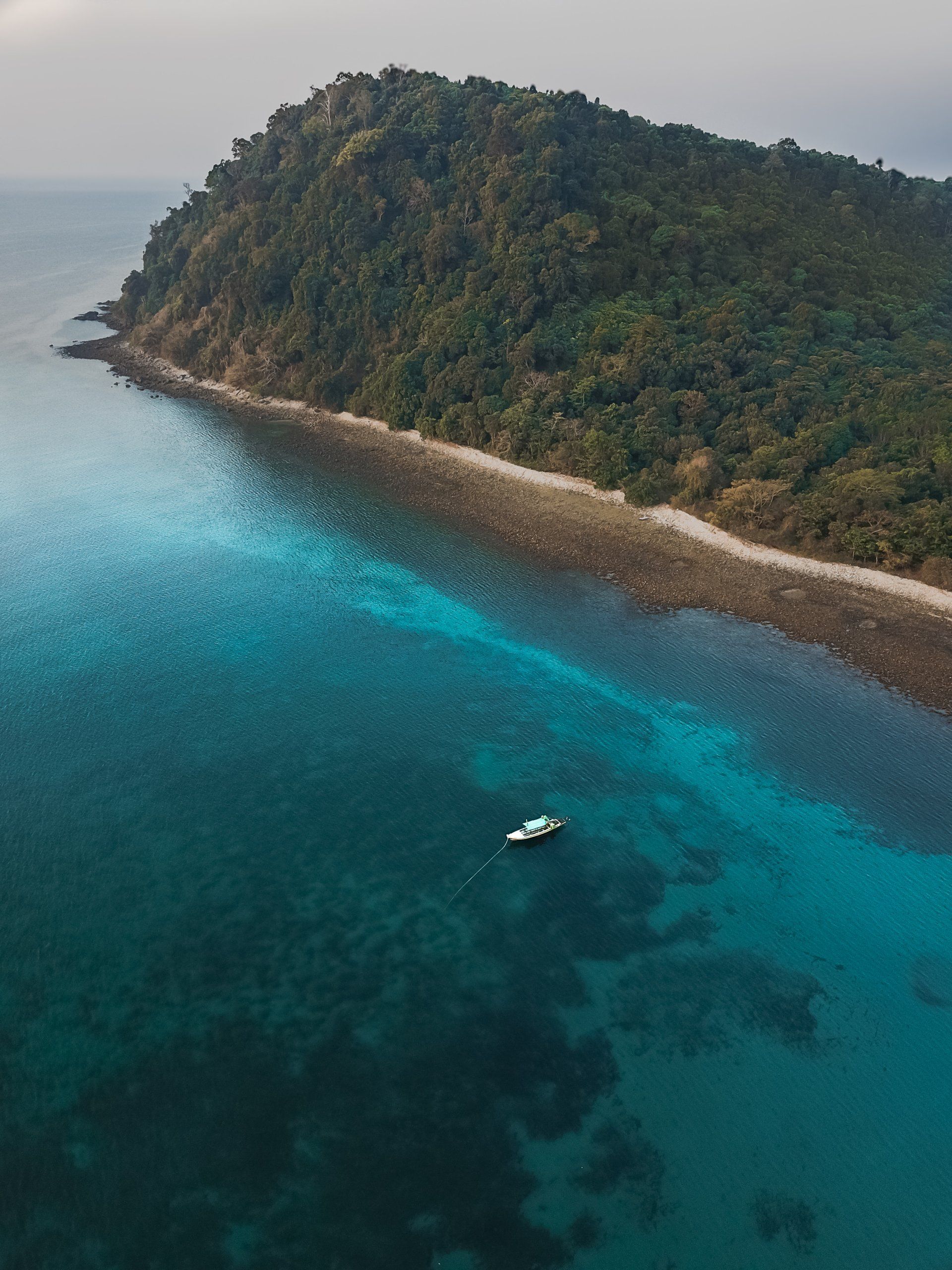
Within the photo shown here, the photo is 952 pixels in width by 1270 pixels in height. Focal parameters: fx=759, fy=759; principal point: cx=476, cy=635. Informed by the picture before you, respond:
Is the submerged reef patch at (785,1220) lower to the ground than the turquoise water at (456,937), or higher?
lower

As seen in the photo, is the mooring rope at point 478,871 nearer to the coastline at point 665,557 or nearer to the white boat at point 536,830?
the white boat at point 536,830

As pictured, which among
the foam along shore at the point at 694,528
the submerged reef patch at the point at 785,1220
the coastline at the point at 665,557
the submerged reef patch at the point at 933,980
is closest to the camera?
the submerged reef patch at the point at 785,1220

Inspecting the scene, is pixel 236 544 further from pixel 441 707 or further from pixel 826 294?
pixel 826 294

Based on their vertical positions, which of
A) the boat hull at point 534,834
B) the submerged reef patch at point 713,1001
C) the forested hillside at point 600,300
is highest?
the forested hillside at point 600,300

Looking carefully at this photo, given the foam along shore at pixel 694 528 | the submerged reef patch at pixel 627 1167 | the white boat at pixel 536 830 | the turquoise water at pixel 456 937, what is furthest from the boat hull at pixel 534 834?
the foam along shore at pixel 694 528

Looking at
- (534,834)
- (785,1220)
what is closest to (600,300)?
(534,834)

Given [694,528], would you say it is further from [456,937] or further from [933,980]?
[456,937]

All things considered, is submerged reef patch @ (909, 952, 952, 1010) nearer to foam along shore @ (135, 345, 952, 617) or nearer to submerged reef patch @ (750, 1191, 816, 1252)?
submerged reef patch @ (750, 1191, 816, 1252)

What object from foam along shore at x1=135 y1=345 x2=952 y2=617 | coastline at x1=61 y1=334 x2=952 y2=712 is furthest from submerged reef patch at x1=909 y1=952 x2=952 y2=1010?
foam along shore at x1=135 y1=345 x2=952 y2=617
